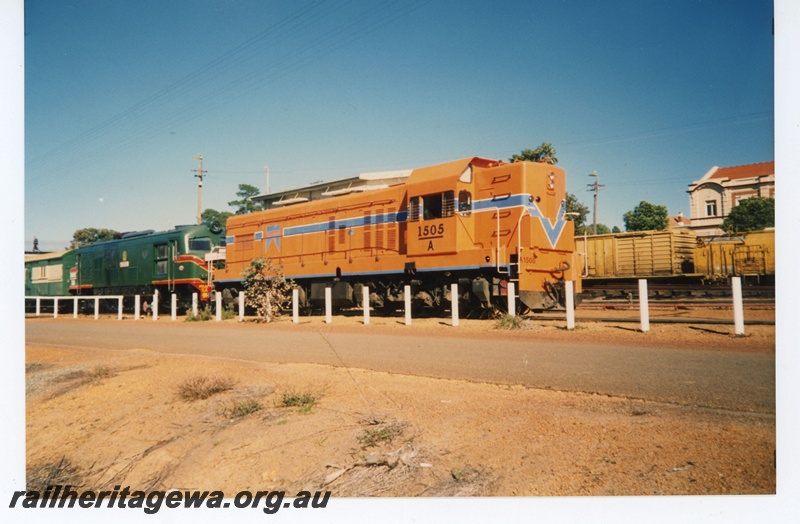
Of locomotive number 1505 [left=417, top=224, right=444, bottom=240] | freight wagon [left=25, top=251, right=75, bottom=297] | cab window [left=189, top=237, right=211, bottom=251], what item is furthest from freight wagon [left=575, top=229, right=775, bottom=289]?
freight wagon [left=25, top=251, right=75, bottom=297]

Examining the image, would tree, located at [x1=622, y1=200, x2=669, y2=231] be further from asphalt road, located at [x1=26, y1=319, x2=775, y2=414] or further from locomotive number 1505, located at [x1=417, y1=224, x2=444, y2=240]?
asphalt road, located at [x1=26, y1=319, x2=775, y2=414]

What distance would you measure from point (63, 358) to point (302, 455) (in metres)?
8.21

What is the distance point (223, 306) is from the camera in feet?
70.5

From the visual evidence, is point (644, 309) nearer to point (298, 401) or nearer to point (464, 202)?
point (464, 202)

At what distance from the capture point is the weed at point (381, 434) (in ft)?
14.4

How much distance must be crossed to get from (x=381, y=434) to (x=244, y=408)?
193 centimetres

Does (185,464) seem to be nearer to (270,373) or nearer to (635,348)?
(270,373)

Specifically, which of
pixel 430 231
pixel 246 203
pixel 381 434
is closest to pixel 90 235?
pixel 246 203

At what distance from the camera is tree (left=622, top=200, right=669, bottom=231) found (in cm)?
4141

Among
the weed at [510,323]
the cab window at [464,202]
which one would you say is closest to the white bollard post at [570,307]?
the weed at [510,323]

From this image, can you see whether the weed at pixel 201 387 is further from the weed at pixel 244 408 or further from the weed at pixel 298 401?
the weed at pixel 298 401

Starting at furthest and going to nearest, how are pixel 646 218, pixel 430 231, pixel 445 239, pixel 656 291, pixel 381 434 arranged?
pixel 646 218, pixel 656 291, pixel 430 231, pixel 445 239, pixel 381 434

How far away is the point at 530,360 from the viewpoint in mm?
7234

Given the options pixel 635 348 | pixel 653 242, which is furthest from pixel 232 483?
pixel 653 242
